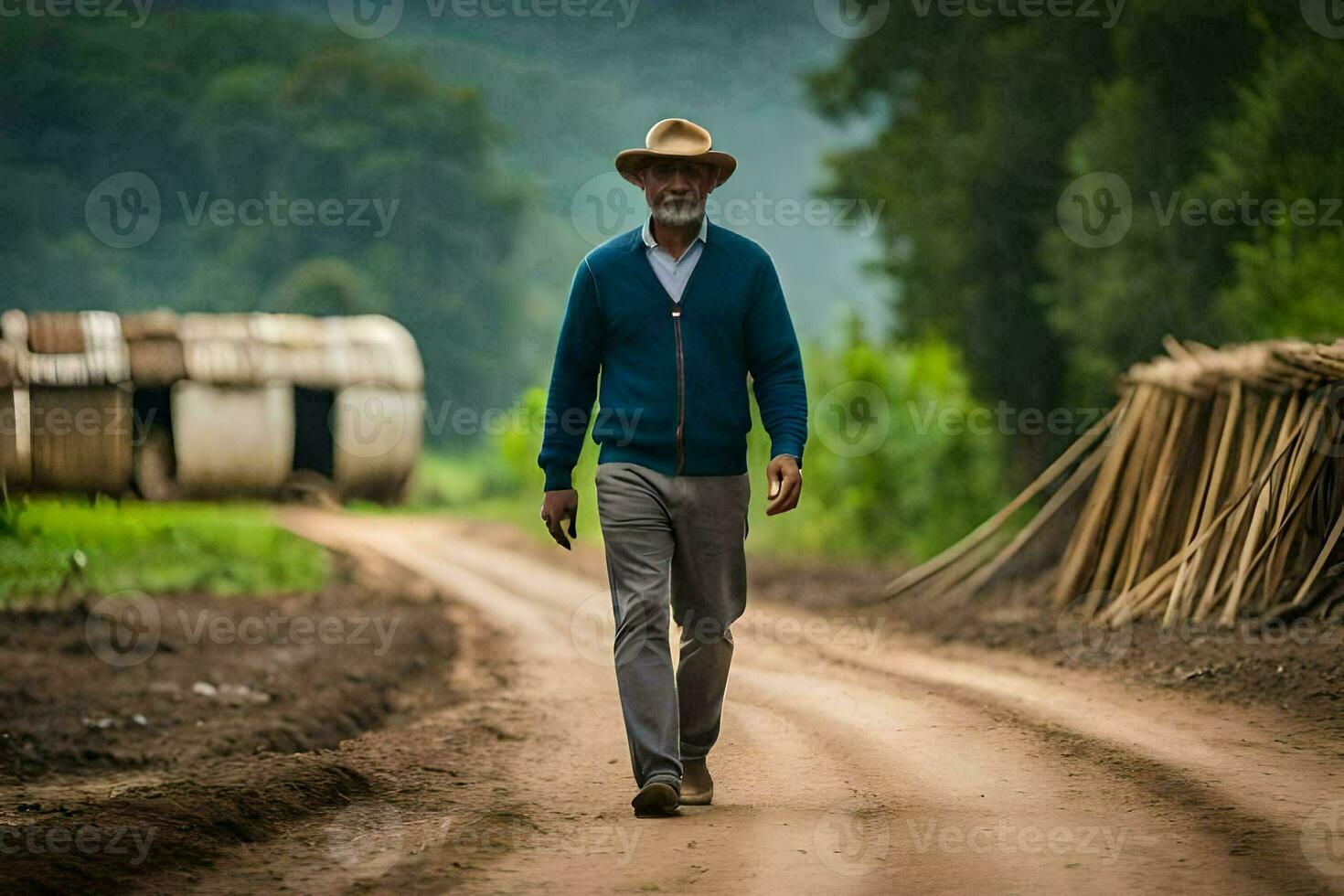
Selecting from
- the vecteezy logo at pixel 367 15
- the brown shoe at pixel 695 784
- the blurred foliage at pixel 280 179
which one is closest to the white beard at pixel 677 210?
the brown shoe at pixel 695 784

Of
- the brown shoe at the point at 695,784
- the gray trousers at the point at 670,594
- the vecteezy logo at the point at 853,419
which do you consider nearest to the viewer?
the gray trousers at the point at 670,594

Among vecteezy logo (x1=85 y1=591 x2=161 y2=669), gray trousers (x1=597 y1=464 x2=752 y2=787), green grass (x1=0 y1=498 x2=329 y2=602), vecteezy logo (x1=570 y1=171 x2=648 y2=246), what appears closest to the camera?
gray trousers (x1=597 y1=464 x2=752 y2=787)

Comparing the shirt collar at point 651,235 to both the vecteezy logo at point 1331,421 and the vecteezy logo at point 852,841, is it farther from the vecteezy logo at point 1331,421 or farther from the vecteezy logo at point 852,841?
the vecteezy logo at point 1331,421

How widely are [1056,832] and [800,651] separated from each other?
5.35 metres

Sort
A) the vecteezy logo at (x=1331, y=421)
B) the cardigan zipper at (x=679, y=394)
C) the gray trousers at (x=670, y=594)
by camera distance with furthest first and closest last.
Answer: the vecteezy logo at (x=1331, y=421) → the cardigan zipper at (x=679, y=394) → the gray trousers at (x=670, y=594)

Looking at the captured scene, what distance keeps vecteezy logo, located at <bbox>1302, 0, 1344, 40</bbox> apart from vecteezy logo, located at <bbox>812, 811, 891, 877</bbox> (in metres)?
9.30

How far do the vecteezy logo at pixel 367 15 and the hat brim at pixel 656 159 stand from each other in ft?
55.0

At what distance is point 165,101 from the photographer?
4297 cm

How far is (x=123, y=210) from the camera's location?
142ft

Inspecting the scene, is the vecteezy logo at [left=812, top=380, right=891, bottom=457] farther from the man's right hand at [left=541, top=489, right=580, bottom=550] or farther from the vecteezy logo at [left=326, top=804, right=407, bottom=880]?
the vecteezy logo at [left=326, top=804, right=407, bottom=880]

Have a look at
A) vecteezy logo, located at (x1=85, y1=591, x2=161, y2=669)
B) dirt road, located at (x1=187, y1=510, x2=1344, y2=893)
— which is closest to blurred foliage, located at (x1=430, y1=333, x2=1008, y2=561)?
dirt road, located at (x1=187, y1=510, x2=1344, y2=893)

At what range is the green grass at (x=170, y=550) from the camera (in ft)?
45.9

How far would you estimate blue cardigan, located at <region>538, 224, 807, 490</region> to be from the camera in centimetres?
525

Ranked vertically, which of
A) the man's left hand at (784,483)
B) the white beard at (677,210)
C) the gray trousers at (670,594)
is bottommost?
the gray trousers at (670,594)
